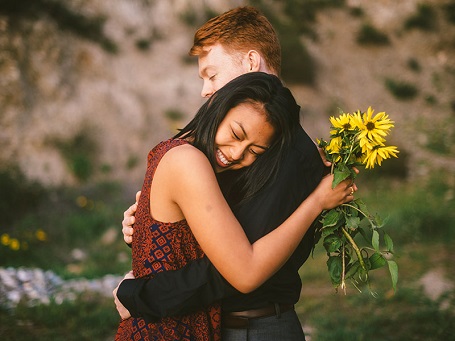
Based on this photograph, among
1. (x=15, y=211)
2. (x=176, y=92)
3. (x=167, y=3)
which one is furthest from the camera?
(x=167, y=3)

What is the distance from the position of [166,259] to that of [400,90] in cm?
1590

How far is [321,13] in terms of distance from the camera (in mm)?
18000

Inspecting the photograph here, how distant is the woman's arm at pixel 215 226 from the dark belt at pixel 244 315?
17 cm

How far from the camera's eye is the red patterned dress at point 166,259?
205cm

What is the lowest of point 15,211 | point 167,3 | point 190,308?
point 190,308

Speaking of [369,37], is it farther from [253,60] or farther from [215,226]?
[215,226]

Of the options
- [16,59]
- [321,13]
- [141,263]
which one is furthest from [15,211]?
[321,13]

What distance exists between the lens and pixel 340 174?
2215 millimetres

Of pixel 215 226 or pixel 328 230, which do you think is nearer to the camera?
pixel 215 226

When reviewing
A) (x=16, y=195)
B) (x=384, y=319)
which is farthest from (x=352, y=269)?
(x=16, y=195)

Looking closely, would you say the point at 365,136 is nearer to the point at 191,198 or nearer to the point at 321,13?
the point at 191,198

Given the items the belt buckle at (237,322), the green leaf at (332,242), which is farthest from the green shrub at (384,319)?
the belt buckle at (237,322)

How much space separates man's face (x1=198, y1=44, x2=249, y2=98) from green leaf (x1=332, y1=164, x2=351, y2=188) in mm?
626

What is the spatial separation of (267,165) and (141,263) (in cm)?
60
